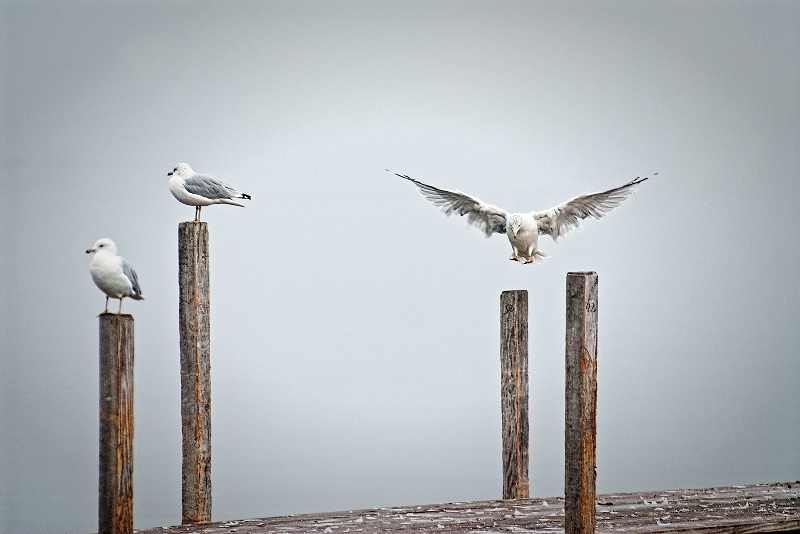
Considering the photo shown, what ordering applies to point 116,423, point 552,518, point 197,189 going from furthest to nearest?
point 197,189, point 552,518, point 116,423

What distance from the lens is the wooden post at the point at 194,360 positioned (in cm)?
843

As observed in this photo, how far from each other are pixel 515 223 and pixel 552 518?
9.53 ft

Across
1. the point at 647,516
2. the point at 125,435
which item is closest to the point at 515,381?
the point at 647,516

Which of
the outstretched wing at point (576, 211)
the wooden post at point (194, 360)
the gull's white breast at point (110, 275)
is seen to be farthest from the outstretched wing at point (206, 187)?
the outstretched wing at point (576, 211)

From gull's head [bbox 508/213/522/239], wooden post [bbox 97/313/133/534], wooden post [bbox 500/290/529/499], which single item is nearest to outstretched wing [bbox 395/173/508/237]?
gull's head [bbox 508/213/522/239]

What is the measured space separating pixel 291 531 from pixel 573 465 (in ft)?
6.71

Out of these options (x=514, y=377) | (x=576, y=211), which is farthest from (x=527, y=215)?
(x=514, y=377)

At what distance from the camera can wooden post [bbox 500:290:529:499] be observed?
9.88 meters

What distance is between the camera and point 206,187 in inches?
350

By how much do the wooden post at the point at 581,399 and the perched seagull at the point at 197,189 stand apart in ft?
10.9

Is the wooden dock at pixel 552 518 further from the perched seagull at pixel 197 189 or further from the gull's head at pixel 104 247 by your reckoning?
the perched seagull at pixel 197 189

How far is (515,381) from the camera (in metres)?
9.96

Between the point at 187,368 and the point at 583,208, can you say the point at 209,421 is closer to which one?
the point at 187,368

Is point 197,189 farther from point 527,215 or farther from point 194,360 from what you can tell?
point 527,215
